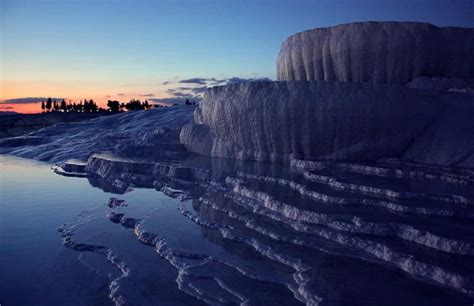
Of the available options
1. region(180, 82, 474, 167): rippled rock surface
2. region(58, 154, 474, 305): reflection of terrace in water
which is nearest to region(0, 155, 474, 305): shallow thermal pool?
region(58, 154, 474, 305): reflection of terrace in water

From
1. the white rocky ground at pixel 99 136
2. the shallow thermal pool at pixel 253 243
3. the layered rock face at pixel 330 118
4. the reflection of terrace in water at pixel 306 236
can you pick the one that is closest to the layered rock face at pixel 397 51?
the layered rock face at pixel 330 118

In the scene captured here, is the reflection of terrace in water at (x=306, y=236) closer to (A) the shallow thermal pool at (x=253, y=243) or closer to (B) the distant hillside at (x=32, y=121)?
(A) the shallow thermal pool at (x=253, y=243)

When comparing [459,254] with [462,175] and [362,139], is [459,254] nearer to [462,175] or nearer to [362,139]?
[462,175]

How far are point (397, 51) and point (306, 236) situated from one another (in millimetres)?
7920

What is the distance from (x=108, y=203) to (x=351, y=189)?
3.60 meters

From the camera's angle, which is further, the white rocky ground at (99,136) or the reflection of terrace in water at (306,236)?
the white rocky ground at (99,136)

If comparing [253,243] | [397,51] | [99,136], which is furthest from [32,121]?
[253,243]

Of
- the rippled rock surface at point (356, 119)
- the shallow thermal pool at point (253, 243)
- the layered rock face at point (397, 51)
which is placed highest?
the layered rock face at point (397, 51)

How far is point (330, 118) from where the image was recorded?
871 centimetres

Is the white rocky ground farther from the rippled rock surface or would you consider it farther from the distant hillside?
the distant hillside

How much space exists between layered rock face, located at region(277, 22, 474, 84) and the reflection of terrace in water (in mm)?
4427

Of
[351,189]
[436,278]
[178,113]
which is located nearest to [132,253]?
[436,278]

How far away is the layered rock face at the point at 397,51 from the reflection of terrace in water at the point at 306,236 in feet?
14.5

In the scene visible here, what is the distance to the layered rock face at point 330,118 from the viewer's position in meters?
8.57
